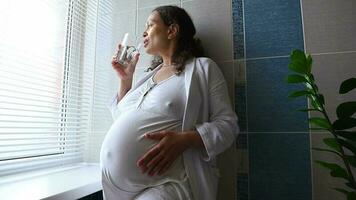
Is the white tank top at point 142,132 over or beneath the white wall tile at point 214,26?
beneath

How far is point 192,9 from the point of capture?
123 centimetres

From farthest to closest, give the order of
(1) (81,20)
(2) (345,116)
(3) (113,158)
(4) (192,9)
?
(1) (81,20)
(4) (192,9)
(3) (113,158)
(2) (345,116)

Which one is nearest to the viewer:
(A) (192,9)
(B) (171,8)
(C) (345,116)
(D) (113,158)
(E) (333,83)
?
(C) (345,116)

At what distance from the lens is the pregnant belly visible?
80 cm

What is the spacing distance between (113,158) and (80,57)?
2.53 ft

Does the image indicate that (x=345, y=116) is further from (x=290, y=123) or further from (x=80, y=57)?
(x=80, y=57)

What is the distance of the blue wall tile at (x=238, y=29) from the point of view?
1115mm

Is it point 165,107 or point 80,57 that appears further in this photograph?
point 80,57

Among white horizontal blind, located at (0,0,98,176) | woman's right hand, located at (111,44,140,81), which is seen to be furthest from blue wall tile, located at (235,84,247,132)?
white horizontal blind, located at (0,0,98,176)

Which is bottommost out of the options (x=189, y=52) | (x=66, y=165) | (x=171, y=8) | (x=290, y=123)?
(x=66, y=165)

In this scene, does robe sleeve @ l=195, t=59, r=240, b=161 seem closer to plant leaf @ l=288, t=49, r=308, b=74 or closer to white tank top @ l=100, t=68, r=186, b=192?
white tank top @ l=100, t=68, r=186, b=192

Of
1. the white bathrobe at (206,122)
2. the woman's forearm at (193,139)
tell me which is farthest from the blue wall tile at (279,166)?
the woman's forearm at (193,139)

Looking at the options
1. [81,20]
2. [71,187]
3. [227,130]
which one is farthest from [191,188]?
[81,20]

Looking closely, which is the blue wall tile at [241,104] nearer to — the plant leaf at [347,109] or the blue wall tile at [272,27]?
the blue wall tile at [272,27]
